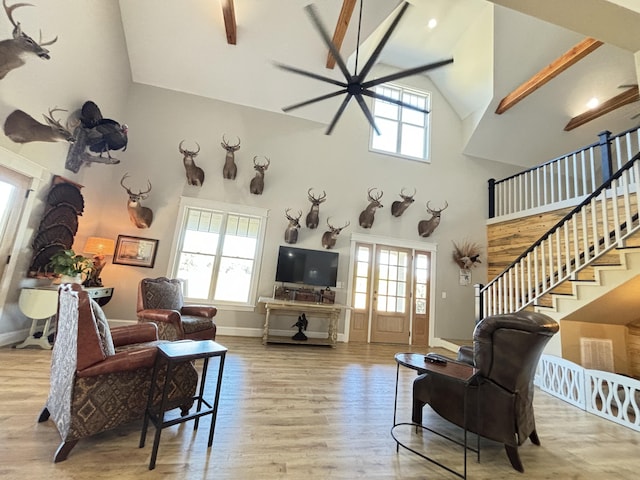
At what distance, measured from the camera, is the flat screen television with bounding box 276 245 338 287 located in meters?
5.51

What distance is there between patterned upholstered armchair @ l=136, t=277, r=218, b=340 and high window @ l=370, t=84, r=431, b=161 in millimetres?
5429

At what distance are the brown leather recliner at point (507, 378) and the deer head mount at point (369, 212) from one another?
3.96m

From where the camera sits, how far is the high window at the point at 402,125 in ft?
22.4

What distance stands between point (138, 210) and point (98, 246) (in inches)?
34.3

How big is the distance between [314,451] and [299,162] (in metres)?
5.20

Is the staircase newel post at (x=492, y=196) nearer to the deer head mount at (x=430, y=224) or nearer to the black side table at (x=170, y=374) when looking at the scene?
the deer head mount at (x=430, y=224)

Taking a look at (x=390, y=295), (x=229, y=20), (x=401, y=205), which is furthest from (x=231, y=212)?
(x=390, y=295)

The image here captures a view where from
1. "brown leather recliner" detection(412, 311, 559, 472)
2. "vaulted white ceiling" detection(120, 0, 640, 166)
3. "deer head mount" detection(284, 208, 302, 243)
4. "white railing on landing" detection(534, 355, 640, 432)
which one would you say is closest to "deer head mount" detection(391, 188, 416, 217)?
"deer head mount" detection(284, 208, 302, 243)

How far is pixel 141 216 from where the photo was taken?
505 centimetres

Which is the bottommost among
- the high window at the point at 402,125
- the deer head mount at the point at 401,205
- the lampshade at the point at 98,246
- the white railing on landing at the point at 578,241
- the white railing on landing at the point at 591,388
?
the white railing on landing at the point at 591,388

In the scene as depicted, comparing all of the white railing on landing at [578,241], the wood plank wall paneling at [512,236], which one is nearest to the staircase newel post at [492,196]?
the wood plank wall paneling at [512,236]

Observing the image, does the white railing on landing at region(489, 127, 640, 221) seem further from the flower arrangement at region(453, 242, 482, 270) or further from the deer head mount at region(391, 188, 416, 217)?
the deer head mount at region(391, 188, 416, 217)

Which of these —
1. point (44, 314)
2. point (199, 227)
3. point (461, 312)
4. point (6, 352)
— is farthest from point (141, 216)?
point (461, 312)

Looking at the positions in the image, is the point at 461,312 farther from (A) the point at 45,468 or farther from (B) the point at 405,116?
(A) the point at 45,468
